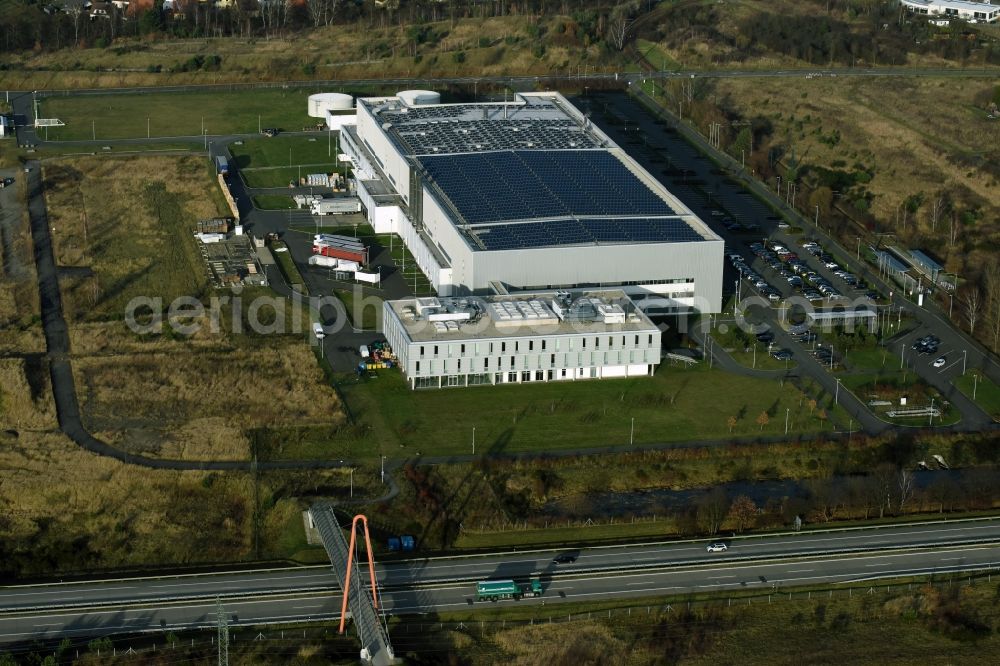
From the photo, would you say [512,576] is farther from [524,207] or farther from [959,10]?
[959,10]

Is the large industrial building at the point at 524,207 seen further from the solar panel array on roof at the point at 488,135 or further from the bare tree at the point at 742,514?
the bare tree at the point at 742,514

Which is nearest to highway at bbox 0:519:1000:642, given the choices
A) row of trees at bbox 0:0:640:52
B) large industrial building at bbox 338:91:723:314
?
large industrial building at bbox 338:91:723:314

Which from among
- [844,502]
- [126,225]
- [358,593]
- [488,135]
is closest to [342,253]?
[126,225]

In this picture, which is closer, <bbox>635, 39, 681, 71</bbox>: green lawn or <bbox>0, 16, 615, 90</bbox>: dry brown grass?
<bbox>0, 16, 615, 90</bbox>: dry brown grass

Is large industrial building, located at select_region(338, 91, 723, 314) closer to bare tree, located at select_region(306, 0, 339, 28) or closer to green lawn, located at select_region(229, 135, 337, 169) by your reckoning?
green lawn, located at select_region(229, 135, 337, 169)

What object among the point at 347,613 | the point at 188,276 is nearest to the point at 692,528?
the point at 347,613

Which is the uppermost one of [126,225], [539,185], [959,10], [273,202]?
[959,10]

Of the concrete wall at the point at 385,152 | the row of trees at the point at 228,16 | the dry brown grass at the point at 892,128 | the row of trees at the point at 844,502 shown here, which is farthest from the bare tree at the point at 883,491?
the row of trees at the point at 228,16

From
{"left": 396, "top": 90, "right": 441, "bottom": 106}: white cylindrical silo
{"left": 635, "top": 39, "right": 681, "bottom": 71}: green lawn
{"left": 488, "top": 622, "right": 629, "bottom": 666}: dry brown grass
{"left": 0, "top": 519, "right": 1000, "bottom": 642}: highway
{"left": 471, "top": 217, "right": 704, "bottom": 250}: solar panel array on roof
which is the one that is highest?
{"left": 635, "top": 39, "right": 681, "bottom": 71}: green lawn
